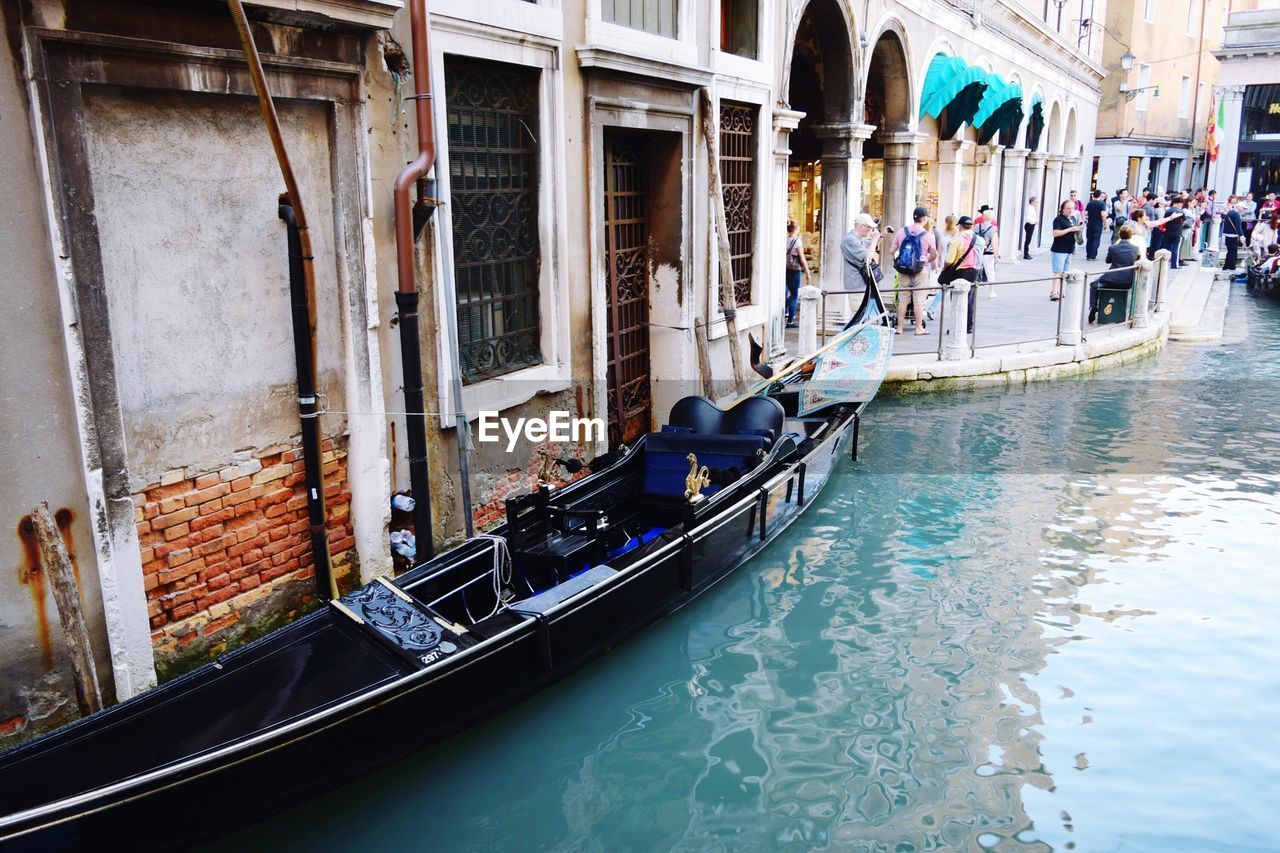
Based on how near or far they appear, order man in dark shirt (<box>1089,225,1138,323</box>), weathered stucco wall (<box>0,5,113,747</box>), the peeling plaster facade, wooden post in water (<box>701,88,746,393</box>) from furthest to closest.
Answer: man in dark shirt (<box>1089,225,1138,323</box>) < wooden post in water (<box>701,88,746,393</box>) < the peeling plaster facade < weathered stucco wall (<box>0,5,113,747</box>)

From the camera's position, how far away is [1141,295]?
12391mm

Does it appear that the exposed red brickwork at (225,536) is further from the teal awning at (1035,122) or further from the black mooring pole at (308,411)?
the teal awning at (1035,122)

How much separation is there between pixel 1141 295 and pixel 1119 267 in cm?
52

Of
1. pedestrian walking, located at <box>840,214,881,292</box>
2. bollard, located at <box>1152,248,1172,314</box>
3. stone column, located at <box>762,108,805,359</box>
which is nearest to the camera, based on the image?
stone column, located at <box>762,108,805,359</box>

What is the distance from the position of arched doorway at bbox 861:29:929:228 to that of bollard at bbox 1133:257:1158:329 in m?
3.28

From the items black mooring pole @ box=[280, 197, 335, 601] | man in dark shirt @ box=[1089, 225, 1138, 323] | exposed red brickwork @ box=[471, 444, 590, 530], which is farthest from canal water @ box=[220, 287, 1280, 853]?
man in dark shirt @ box=[1089, 225, 1138, 323]

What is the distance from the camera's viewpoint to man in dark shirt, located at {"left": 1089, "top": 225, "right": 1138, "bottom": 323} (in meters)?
12.5

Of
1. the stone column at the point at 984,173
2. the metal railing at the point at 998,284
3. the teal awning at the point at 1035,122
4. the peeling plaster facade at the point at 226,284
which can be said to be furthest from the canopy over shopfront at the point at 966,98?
the peeling plaster facade at the point at 226,284

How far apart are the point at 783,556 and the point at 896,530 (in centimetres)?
91

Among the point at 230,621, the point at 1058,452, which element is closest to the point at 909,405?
the point at 1058,452

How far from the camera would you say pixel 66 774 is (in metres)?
3.09

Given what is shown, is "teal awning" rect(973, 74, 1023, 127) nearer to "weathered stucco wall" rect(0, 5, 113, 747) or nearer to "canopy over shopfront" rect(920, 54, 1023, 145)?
"canopy over shopfront" rect(920, 54, 1023, 145)

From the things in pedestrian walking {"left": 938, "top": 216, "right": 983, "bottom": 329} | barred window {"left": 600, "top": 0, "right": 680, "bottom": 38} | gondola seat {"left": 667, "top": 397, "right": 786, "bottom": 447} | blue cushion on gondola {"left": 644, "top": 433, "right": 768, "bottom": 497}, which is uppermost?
barred window {"left": 600, "top": 0, "right": 680, "bottom": 38}

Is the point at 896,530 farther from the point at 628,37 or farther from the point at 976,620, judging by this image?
the point at 628,37
